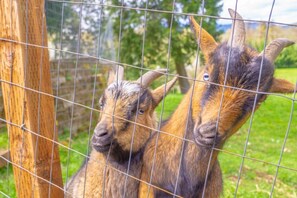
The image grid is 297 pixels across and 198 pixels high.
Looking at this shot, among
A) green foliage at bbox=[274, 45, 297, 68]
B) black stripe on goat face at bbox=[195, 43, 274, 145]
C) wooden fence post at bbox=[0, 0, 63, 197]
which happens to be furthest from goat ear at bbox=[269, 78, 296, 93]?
green foliage at bbox=[274, 45, 297, 68]

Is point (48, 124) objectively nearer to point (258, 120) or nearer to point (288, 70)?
point (288, 70)

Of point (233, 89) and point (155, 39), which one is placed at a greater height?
point (233, 89)

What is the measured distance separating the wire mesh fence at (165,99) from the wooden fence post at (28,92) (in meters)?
0.02

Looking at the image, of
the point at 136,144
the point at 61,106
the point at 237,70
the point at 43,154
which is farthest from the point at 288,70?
the point at 61,106

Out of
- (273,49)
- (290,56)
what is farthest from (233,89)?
(290,56)

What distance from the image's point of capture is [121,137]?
10.6 feet

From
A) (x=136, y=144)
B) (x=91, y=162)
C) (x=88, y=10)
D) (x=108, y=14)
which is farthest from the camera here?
(x=108, y=14)

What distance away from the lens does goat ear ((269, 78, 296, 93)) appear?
2746mm

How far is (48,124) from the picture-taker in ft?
10.0

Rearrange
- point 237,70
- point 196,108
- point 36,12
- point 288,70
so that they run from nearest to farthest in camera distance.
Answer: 1. point 237,70
2. point 196,108
3. point 36,12
4. point 288,70

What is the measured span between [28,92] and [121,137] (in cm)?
77

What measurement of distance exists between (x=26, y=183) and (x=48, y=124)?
475 millimetres

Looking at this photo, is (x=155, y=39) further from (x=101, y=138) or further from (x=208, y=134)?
(x=208, y=134)

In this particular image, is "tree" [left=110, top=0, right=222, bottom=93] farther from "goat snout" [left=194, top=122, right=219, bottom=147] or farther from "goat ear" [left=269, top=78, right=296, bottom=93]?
"goat snout" [left=194, top=122, right=219, bottom=147]
